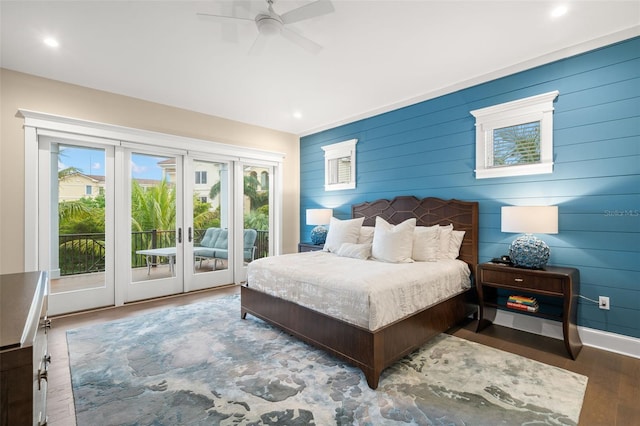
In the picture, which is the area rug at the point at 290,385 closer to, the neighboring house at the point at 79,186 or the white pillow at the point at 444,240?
the white pillow at the point at 444,240

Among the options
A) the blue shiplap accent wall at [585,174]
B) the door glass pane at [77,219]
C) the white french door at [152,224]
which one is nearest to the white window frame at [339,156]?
the blue shiplap accent wall at [585,174]

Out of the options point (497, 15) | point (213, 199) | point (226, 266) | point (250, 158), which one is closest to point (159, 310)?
point (226, 266)

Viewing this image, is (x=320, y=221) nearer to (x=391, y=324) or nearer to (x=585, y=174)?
(x=391, y=324)

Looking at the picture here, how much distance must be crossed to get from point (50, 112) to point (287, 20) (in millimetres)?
3296

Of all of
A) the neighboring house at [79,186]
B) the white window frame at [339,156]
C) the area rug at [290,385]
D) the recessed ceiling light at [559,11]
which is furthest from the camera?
the white window frame at [339,156]

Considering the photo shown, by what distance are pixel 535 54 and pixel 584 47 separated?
394 mm

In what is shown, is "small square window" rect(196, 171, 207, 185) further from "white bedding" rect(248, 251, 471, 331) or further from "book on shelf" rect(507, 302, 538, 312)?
"book on shelf" rect(507, 302, 538, 312)

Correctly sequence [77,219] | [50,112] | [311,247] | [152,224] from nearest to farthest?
[50,112]
[77,219]
[152,224]
[311,247]

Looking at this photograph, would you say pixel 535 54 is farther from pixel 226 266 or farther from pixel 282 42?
pixel 226 266

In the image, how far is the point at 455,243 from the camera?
12.3ft

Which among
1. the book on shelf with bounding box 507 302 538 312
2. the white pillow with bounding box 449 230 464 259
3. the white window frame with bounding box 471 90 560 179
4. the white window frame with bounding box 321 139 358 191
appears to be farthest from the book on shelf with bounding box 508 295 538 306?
the white window frame with bounding box 321 139 358 191

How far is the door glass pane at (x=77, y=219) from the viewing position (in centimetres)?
386

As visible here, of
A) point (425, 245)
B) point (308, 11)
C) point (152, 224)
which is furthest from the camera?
point (152, 224)

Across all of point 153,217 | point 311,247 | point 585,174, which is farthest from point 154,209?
point 585,174
